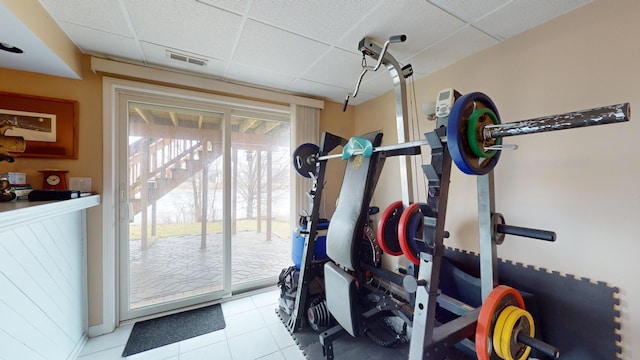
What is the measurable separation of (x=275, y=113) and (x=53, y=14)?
6.34ft

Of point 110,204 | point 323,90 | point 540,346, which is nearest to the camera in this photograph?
point 540,346

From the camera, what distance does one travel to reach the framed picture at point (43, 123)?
182 cm

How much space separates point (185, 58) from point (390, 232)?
7.86ft

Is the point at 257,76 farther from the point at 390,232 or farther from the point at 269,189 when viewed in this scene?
the point at 390,232

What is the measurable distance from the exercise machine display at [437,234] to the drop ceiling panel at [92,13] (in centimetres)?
169

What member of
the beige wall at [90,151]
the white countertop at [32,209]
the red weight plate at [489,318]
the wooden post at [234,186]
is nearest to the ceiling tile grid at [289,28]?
the beige wall at [90,151]

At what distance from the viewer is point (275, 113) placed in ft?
9.97

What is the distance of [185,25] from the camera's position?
5.33 feet

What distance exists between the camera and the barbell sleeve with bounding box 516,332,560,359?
950 millimetres

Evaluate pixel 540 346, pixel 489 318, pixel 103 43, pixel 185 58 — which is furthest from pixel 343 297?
pixel 103 43

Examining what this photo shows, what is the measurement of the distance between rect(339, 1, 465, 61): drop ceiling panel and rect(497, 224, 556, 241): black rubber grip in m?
1.39

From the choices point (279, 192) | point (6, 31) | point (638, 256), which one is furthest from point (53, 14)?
point (638, 256)

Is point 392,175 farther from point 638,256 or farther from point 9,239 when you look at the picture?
point 9,239

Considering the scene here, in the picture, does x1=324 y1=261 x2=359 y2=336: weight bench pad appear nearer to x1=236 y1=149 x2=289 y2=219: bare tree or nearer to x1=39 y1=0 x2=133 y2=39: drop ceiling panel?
x1=236 y1=149 x2=289 y2=219: bare tree
